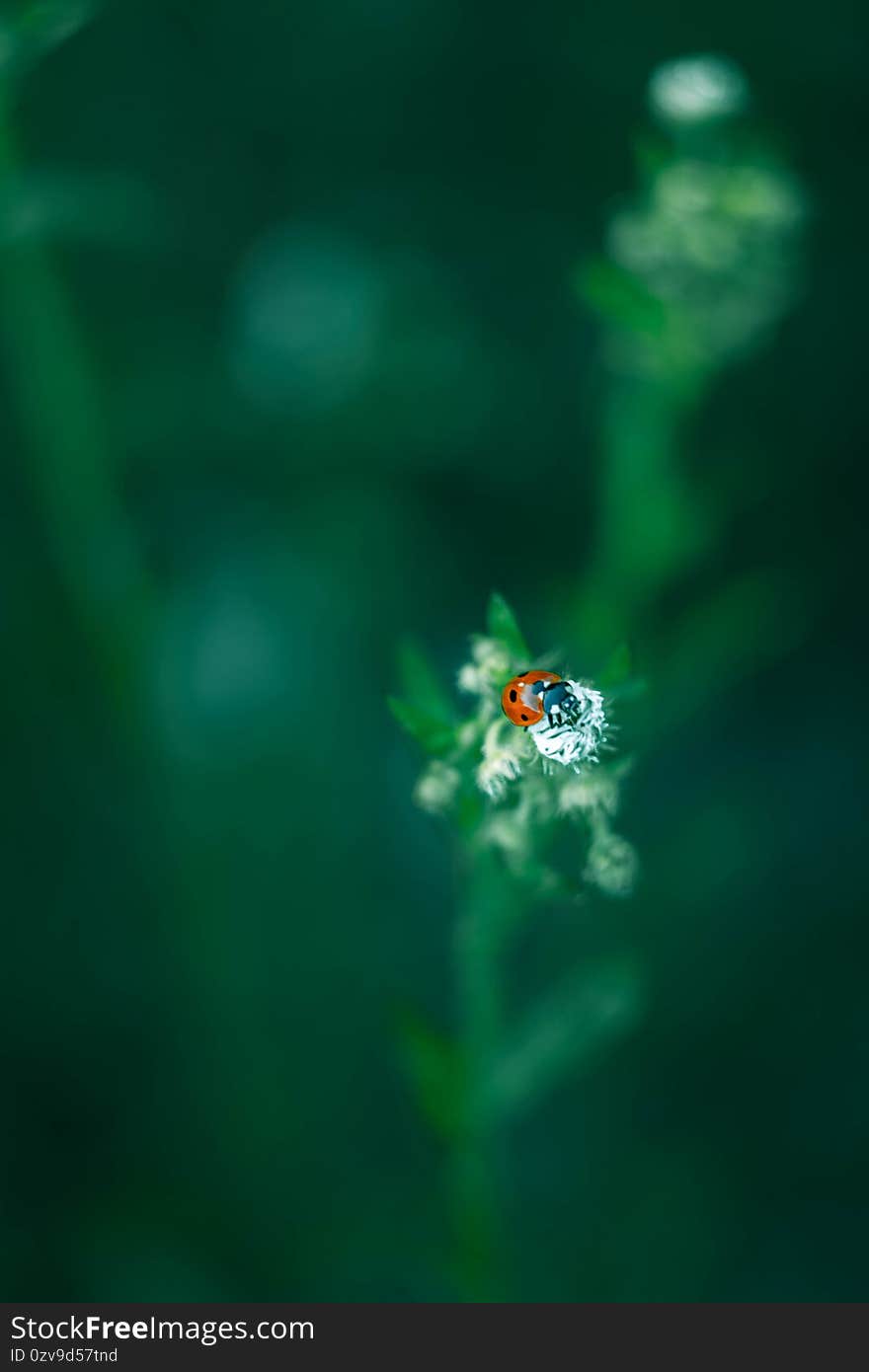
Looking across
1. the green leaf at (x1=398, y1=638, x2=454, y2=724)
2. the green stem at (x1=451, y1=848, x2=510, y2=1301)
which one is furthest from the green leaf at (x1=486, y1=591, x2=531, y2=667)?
the green stem at (x1=451, y1=848, x2=510, y2=1301)

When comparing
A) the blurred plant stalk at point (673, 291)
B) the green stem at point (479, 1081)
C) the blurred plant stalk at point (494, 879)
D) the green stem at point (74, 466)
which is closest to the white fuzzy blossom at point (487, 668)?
the blurred plant stalk at point (494, 879)

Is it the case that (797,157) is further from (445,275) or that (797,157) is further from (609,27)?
(445,275)

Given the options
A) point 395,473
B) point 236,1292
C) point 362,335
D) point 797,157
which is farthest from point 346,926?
point 797,157

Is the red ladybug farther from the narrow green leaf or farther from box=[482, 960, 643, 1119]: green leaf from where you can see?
box=[482, 960, 643, 1119]: green leaf

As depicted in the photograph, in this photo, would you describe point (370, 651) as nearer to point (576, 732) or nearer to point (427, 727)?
point (427, 727)

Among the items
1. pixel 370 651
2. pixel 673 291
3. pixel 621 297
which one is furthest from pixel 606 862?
pixel 370 651

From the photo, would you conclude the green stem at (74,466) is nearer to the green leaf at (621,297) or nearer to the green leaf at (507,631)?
the green leaf at (621,297)
